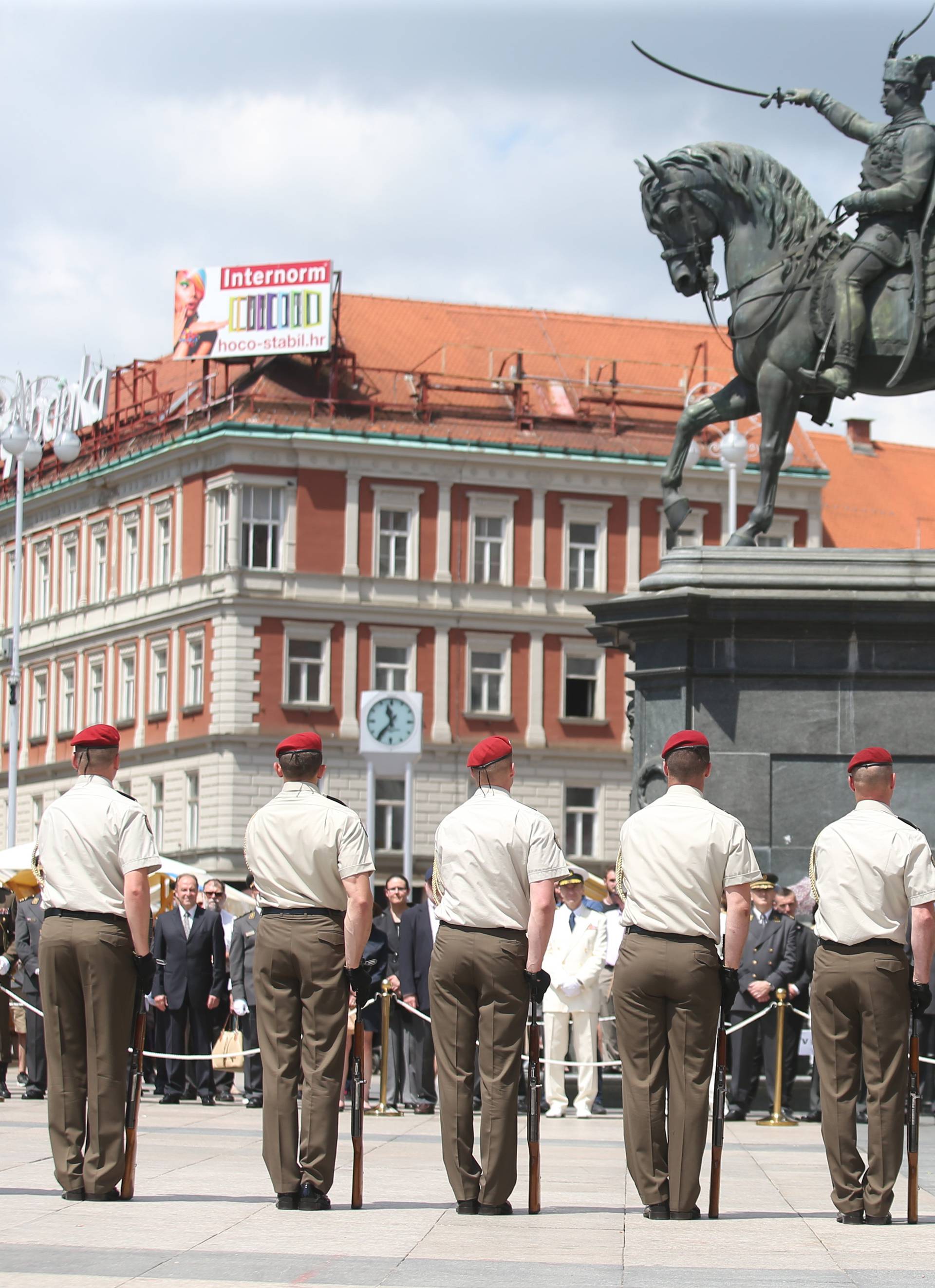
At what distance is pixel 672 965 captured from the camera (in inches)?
384

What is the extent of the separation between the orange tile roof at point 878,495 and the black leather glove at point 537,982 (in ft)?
192

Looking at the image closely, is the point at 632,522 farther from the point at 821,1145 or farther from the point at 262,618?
the point at 821,1145

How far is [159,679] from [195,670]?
221 cm

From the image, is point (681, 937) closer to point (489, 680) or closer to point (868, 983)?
point (868, 983)

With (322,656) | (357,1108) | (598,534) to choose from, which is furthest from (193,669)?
(357,1108)

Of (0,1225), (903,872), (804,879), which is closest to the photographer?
(0,1225)

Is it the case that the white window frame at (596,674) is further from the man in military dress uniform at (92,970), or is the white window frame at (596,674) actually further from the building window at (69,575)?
the man in military dress uniform at (92,970)

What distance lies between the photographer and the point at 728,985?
980 centimetres

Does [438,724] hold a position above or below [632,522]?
below

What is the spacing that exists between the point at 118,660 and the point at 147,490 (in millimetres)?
4615

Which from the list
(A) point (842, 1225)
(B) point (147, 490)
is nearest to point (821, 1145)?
(A) point (842, 1225)

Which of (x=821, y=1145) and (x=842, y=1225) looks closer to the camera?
(x=842, y=1225)

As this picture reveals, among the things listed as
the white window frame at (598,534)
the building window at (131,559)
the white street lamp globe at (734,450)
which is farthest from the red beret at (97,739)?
the building window at (131,559)

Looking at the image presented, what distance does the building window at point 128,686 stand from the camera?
6250 centimetres
